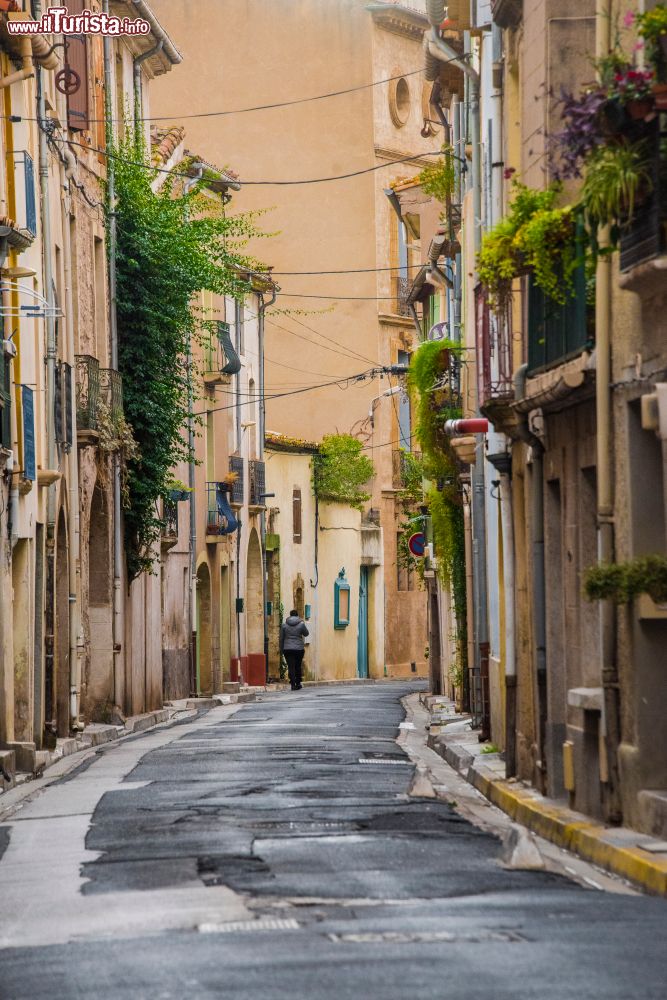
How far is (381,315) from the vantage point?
63719 mm

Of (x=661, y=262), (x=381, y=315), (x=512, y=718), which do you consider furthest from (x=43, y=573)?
(x=381, y=315)

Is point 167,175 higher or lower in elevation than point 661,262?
higher

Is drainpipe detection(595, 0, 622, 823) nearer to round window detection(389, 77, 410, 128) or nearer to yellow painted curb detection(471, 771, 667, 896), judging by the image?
yellow painted curb detection(471, 771, 667, 896)

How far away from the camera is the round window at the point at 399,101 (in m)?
63.7

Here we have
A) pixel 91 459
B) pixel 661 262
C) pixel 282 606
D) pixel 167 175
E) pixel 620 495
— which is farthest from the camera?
pixel 282 606

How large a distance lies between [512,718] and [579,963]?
10009 millimetres

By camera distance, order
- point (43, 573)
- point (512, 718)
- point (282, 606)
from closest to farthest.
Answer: point (512, 718) < point (43, 573) < point (282, 606)

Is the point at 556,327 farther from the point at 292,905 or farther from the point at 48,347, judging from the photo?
the point at 48,347

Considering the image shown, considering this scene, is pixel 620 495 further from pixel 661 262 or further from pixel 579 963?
pixel 579 963

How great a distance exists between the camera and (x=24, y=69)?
22.6m

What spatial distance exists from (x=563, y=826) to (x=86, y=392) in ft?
56.3

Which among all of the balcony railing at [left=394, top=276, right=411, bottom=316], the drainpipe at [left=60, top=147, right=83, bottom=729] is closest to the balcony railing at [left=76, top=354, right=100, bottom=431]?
the drainpipe at [left=60, top=147, right=83, bottom=729]

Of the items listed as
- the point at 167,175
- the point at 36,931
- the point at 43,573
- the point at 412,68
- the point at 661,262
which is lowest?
the point at 36,931

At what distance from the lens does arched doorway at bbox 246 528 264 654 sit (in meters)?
51.0
